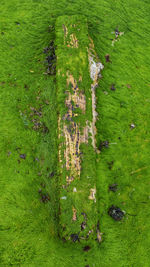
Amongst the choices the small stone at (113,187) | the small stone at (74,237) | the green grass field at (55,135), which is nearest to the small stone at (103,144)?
the green grass field at (55,135)

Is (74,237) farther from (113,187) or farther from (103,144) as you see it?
(103,144)

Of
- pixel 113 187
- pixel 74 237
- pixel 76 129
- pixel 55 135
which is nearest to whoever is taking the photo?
pixel 74 237

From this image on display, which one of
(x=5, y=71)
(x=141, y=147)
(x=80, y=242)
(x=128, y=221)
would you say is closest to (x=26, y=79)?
(x=5, y=71)

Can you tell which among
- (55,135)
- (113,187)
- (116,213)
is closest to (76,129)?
(55,135)

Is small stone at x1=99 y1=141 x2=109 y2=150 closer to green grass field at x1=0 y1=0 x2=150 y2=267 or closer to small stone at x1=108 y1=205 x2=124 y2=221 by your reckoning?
green grass field at x1=0 y1=0 x2=150 y2=267

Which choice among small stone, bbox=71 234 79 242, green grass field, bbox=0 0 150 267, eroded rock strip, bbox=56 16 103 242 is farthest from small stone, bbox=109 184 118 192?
small stone, bbox=71 234 79 242

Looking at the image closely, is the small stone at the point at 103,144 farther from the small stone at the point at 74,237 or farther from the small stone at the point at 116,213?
the small stone at the point at 74,237

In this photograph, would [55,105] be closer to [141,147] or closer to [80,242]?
[141,147]
